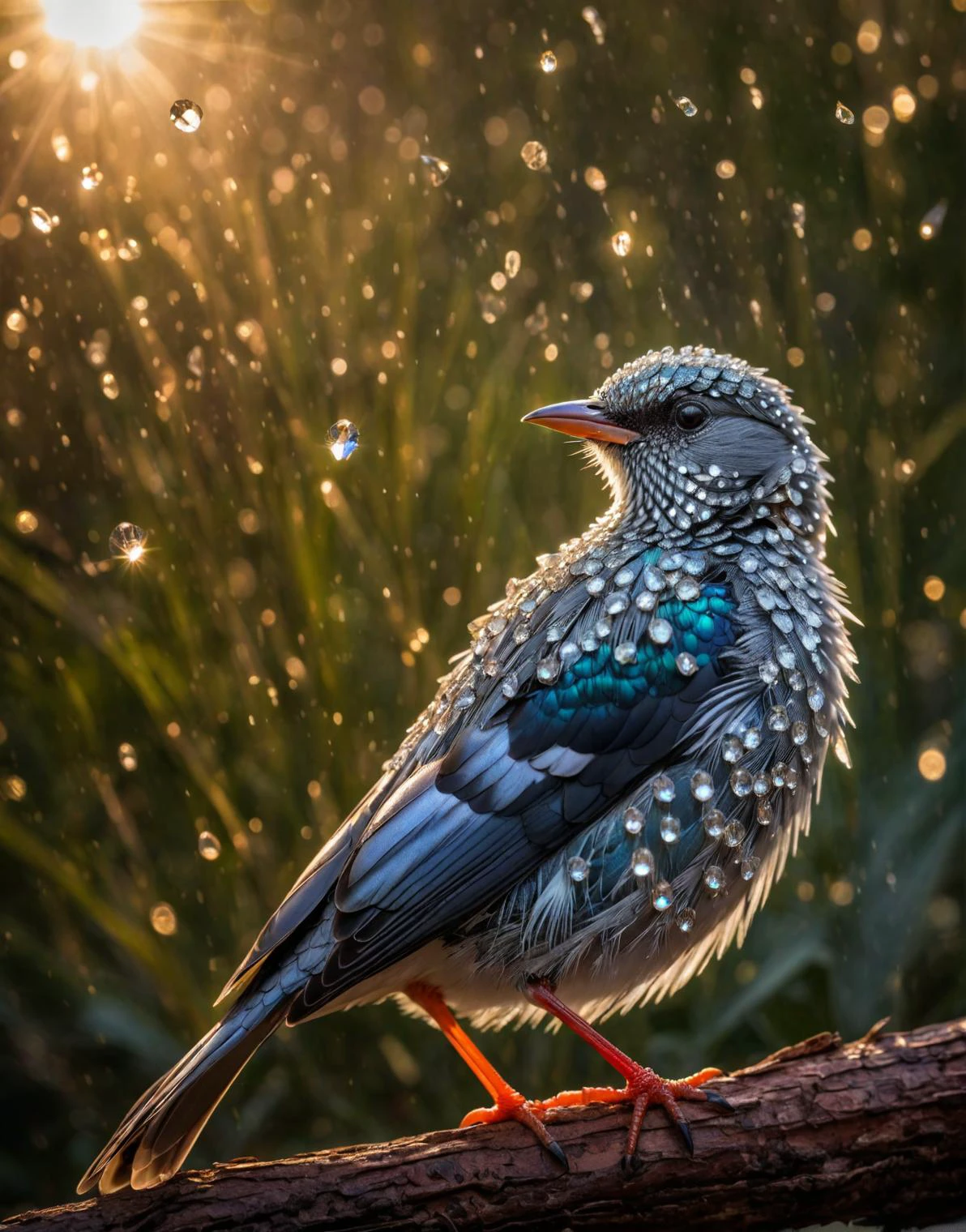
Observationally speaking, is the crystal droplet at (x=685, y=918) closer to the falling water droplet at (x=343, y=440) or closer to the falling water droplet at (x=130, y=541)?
the falling water droplet at (x=343, y=440)

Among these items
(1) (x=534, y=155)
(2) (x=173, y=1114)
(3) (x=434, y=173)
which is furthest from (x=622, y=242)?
(2) (x=173, y=1114)

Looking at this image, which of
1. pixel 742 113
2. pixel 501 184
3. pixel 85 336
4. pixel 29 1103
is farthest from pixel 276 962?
pixel 742 113

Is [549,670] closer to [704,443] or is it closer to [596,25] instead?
[704,443]

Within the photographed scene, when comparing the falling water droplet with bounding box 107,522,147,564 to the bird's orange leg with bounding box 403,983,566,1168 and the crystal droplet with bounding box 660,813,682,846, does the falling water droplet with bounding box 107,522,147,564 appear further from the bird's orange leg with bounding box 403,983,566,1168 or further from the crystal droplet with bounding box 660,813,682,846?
the crystal droplet with bounding box 660,813,682,846

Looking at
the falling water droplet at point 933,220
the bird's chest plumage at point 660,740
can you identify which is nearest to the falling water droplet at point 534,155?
the falling water droplet at point 933,220

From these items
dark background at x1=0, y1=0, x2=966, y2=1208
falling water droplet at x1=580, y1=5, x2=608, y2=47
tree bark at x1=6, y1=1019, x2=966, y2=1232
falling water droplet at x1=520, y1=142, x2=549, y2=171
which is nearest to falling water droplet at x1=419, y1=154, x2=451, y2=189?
dark background at x1=0, y1=0, x2=966, y2=1208
